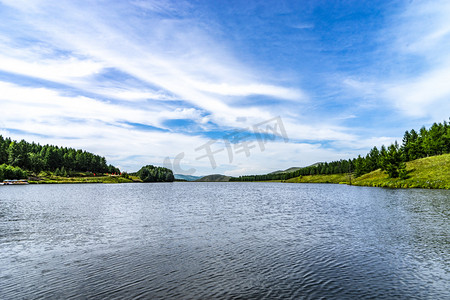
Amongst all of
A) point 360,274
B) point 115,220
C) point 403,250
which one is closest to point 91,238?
point 115,220

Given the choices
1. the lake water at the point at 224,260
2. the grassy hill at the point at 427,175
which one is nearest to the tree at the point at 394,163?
the grassy hill at the point at 427,175

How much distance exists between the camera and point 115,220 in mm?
38656

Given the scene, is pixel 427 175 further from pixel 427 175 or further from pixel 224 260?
pixel 224 260

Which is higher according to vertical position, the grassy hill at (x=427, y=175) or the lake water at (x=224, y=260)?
the grassy hill at (x=427, y=175)

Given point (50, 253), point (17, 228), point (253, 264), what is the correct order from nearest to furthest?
1. point (253, 264)
2. point (50, 253)
3. point (17, 228)

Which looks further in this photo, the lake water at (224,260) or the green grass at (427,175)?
the green grass at (427,175)

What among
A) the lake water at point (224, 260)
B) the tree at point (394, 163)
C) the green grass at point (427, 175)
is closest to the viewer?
the lake water at point (224, 260)

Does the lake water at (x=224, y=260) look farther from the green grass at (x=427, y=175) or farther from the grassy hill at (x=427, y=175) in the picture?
the grassy hill at (x=427, y=175)

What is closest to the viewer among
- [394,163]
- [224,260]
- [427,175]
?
[224,260]

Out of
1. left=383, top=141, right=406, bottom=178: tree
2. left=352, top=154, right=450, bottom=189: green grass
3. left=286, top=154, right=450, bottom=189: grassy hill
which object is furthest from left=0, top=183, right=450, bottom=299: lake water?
left=383, top=141, right=406, bottom=178: tree

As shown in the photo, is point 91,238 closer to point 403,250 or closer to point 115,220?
point 115,220

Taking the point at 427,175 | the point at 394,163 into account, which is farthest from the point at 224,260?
the point at 394,163

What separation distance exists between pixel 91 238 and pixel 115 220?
11.8 meters

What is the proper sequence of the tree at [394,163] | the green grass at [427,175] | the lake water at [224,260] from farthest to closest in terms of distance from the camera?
1. the tree at [394,163]
2. the green grass at [427,175]
3. the lake water at [224,260]
